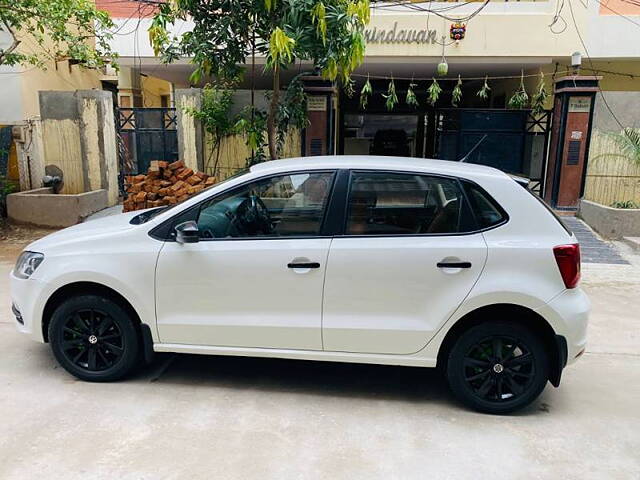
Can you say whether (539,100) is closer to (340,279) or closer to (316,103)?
(316,103)

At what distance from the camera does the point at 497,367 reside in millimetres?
3555

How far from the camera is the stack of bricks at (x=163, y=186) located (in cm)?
884

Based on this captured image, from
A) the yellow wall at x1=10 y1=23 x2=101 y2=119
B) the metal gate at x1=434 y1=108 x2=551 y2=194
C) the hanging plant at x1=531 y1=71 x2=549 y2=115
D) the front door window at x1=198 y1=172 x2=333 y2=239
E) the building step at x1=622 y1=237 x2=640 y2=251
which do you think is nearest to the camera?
the front door window at x1=198 y1=172 x2=333 y2=239

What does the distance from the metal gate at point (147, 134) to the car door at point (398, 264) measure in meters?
8.51

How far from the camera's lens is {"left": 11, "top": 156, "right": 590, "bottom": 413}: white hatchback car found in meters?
3.48

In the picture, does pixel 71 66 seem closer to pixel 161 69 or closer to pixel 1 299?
pixel 161 69

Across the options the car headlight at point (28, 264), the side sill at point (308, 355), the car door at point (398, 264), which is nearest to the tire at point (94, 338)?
the side sill at point (308, 355)

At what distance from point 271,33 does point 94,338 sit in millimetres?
4450

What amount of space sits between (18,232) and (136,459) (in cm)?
789

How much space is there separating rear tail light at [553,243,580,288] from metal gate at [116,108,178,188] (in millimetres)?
9328

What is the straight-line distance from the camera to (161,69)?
515 inches

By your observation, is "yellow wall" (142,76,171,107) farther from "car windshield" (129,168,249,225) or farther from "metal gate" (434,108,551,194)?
"car windshield" (129,168,249,225)

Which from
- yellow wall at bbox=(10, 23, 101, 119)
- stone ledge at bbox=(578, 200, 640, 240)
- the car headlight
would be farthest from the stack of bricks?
stone ledge at bbox=(578, 200, 640, 240)

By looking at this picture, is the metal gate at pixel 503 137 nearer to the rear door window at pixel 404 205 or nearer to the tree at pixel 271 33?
the tree at pixel 271 33
